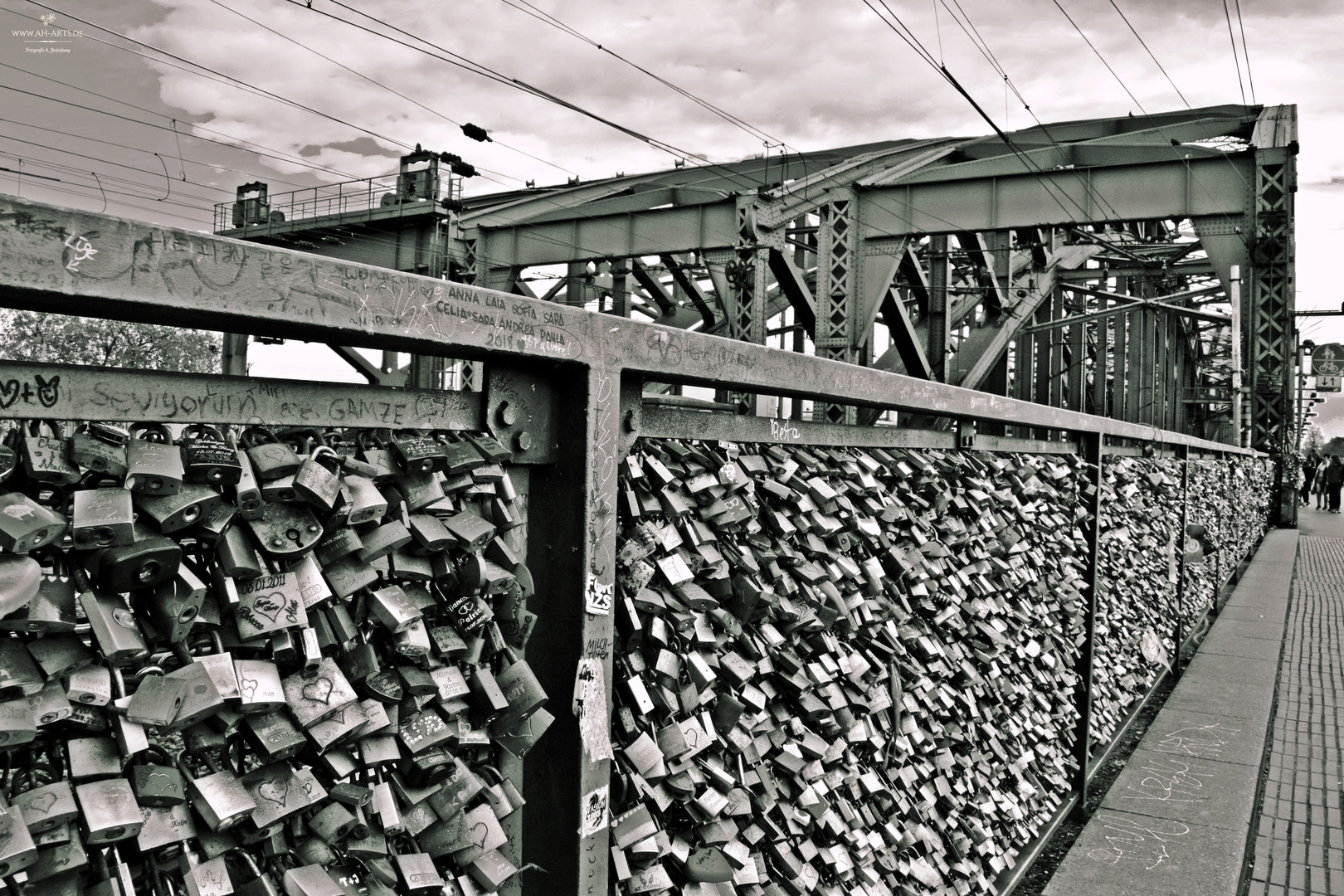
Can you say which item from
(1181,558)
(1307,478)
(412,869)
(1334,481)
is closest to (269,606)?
(412,869)

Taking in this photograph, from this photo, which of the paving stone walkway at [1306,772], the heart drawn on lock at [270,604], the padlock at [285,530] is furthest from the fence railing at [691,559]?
the paving stone walkway at [1306,772]

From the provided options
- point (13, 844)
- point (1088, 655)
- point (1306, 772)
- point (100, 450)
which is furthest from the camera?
point (1306, 772)

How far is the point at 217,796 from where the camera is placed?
112 centimetres

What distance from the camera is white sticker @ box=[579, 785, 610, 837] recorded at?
1.59 m

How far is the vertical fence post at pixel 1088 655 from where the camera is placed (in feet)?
15.8

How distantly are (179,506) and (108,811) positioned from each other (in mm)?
337

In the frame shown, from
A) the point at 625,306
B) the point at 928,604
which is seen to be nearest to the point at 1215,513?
the point at 928,604

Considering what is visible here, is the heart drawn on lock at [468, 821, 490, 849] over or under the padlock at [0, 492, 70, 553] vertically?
under

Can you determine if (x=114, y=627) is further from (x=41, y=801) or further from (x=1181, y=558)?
(x=1181, y=558)

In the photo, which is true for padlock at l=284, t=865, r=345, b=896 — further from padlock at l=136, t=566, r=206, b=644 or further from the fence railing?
padlock at l=136, t=566, r=206, b=644

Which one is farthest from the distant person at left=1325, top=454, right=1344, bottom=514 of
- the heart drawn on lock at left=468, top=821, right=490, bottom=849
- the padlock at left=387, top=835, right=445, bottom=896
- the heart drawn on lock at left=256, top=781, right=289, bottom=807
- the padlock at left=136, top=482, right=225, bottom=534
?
the padlock at left=136, top=482, right=225, bottom=534

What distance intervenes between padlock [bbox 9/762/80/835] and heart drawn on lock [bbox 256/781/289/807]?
214 mm

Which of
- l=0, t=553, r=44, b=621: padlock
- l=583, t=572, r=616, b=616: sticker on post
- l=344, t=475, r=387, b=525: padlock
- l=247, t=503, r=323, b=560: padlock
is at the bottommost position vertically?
l=583, t=572, r=616, b=616: sticker on post

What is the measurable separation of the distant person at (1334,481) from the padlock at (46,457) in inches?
1570
